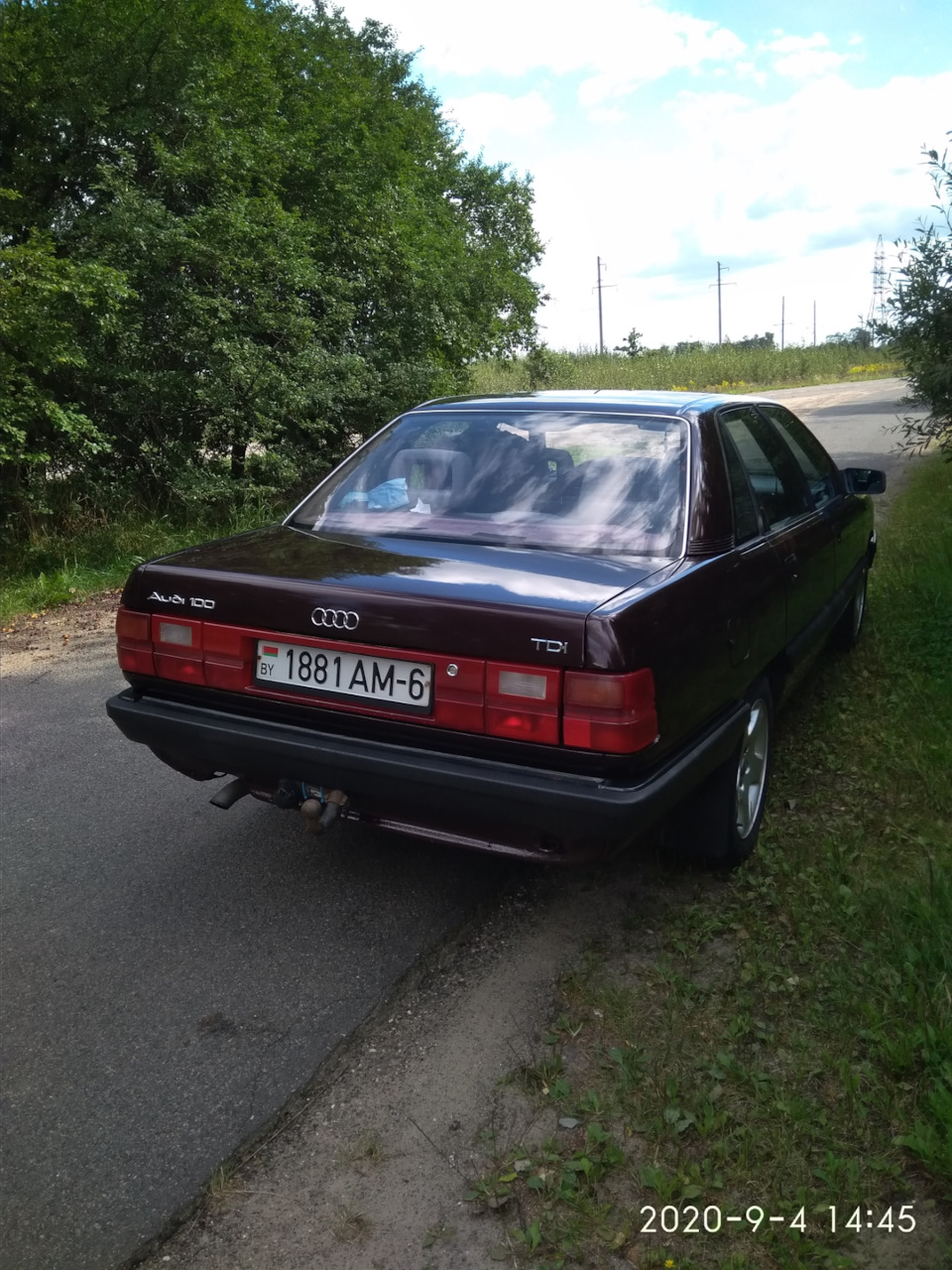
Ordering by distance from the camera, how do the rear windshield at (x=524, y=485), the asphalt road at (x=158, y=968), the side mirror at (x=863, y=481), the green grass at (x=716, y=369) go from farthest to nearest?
1. the green grass at (x=716, y=369)
2. the side mirror at (x=863, y=481)
3. the rear windshield at (x=524, y=485)
4. the asphalt road at (x=158, y=968)

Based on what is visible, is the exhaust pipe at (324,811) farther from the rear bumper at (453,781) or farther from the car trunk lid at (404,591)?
the car trunk lid at (404,591)

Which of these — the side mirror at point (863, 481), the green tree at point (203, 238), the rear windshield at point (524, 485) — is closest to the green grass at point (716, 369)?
the green tree at point (203, 238)

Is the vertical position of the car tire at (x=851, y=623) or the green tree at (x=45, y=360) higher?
the green tree at (x=45, y=360)

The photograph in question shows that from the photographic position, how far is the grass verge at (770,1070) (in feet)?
6.67

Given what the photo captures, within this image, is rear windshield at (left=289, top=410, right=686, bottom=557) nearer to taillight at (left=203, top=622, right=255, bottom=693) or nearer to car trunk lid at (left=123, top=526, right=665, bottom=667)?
car trunk lid at (left=123, top=526, right=665, bottom=667)

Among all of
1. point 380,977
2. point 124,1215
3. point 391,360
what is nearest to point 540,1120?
point 380,977

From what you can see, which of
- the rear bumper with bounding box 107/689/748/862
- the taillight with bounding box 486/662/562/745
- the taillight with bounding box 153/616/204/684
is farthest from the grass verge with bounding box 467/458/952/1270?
the taillight with bounding box 153/616/204/684

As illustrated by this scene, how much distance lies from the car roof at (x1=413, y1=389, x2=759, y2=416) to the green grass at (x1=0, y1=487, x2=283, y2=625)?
557 cm

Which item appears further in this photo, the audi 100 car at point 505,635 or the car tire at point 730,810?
the car tire at point 730,810

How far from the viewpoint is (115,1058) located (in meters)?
2.60

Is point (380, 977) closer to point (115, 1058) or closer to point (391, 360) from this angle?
point (115, 1058)

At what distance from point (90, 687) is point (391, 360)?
731cm

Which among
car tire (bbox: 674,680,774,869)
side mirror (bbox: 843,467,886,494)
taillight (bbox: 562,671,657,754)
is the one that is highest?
side mirror (bbox: 843,467,886,494)

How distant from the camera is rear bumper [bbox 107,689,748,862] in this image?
2607 millimetres
